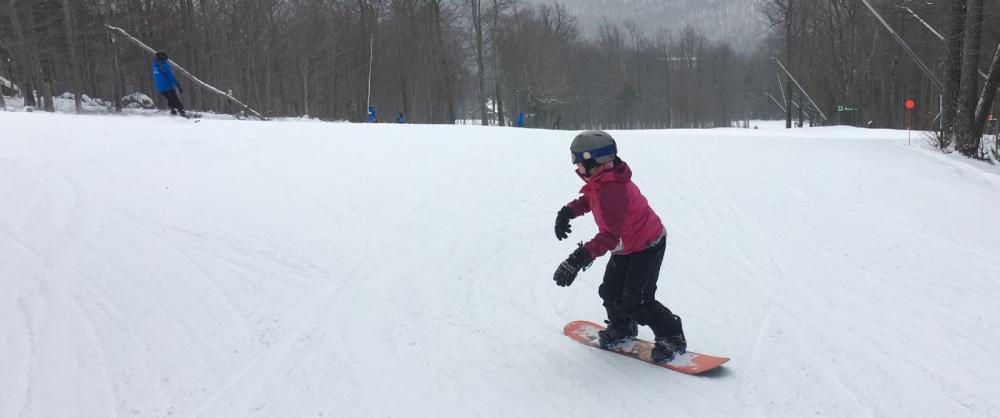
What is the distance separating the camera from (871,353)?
163 inches

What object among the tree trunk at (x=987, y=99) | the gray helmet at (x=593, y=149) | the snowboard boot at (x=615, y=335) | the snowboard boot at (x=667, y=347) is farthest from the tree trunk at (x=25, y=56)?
the tree trunk at (x=987, y=99)

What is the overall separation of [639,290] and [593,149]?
99 centimetres

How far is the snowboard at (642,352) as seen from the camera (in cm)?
391

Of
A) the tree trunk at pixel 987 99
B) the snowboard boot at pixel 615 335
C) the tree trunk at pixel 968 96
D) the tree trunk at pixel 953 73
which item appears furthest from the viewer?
the tree trunk at pixel 953 73

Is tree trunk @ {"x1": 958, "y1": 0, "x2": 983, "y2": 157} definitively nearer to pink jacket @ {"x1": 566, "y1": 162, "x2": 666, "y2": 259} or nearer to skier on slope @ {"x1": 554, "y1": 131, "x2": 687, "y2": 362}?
skier on slope @ {"x1": 554, "y1": 131, "x2": 687, "y2": 362}

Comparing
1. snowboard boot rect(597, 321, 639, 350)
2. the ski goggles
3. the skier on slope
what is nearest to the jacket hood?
the skier on slope

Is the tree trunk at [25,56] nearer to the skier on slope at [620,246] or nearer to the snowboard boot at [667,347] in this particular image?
the skier on slope at [620,246]

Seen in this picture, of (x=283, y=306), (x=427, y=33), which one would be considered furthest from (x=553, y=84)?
(x=283, y=306)

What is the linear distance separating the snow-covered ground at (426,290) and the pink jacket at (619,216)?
3.05ft

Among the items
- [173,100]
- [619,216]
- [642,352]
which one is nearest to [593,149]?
[619,216]

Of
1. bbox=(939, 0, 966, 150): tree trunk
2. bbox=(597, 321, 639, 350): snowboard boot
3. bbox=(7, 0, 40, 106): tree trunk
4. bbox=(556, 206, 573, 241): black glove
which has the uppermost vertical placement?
bbox=(7, 0, 40, 106): tree trunk

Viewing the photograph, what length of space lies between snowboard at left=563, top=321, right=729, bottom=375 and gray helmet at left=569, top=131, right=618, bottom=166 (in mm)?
1432

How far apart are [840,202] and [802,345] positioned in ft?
17.6

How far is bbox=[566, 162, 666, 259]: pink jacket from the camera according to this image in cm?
353
